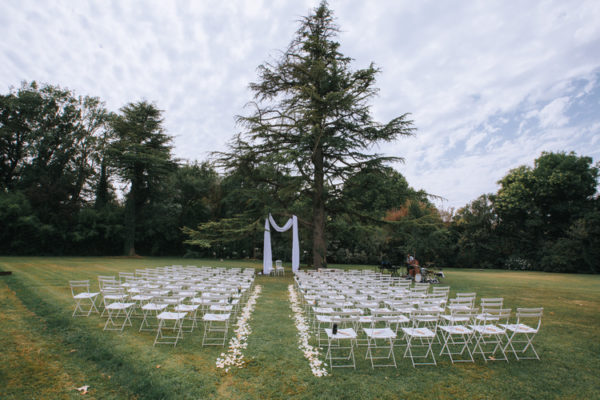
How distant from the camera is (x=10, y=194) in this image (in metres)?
25.4

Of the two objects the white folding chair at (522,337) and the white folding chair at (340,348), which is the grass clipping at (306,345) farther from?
the white folding chair at (522,337)

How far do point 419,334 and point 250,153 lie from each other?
15.2 m

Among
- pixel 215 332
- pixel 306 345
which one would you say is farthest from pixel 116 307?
pixel 306 345

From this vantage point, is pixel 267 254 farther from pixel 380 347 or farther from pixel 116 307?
pixel 380 347

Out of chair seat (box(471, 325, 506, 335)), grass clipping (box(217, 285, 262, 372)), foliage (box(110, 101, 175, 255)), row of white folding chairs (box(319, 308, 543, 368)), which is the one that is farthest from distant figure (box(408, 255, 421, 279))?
foliage (box(110, 101, 175, 255))

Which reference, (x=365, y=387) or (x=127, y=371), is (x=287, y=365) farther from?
(x=127, y=371)

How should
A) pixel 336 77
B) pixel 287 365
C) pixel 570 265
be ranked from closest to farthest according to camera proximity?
pixel 287 365 → pixel 336 77 → pixel 570 265

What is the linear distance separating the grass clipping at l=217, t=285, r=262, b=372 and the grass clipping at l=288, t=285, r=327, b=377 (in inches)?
41.7

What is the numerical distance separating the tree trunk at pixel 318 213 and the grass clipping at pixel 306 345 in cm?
916

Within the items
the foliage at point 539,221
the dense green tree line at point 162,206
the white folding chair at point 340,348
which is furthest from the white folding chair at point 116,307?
the foliage at point 539,221

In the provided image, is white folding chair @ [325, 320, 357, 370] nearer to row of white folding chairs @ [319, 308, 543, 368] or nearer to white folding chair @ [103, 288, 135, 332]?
row of white folding chairs @ [319, 308, 543, 368]

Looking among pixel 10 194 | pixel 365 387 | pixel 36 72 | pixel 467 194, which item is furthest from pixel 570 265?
pixel 36 72

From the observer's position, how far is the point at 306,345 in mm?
5504

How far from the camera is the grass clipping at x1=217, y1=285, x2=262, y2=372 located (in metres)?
4.62
